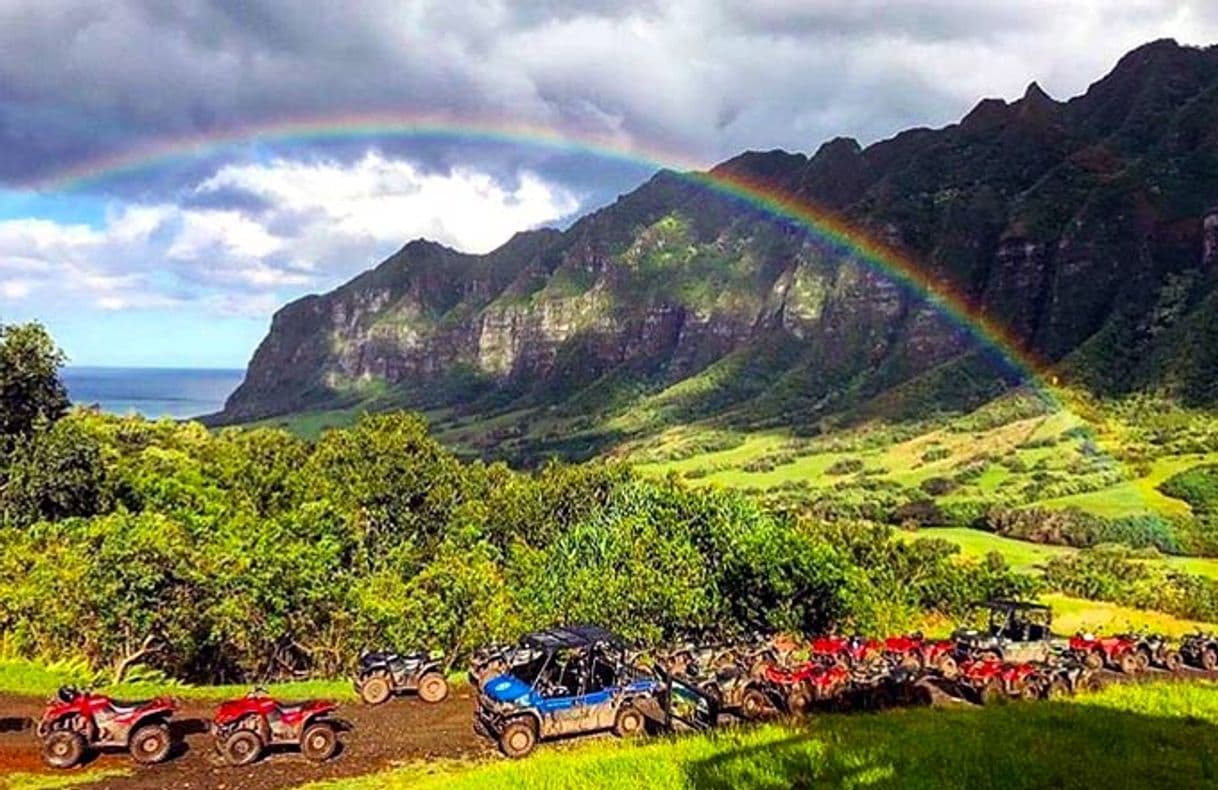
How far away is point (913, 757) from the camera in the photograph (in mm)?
12500

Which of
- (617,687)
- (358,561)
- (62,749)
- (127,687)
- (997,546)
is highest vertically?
(617,687)

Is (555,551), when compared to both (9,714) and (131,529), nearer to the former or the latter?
(131,529)

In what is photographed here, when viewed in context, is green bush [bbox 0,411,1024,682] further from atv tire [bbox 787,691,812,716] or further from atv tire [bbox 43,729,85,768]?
atv tire [bbox 787,691,812,716]

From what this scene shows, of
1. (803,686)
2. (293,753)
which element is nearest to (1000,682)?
(803,686)

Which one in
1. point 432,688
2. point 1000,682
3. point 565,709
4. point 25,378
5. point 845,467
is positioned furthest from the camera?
point 845,467

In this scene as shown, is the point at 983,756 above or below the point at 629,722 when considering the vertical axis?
above

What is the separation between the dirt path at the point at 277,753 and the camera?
1581cm

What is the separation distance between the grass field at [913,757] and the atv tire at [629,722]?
3.81 feet

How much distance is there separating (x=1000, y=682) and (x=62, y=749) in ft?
55.3

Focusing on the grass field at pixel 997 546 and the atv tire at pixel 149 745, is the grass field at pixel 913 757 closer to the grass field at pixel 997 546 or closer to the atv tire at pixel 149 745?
the atv tire at pixel 149 745

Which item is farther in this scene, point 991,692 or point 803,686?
point 991,692

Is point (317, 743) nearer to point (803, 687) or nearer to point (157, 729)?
point (157, 729)

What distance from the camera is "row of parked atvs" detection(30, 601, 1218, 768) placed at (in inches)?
652

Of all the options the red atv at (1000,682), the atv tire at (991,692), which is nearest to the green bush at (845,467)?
the red atv at (1000,682)
